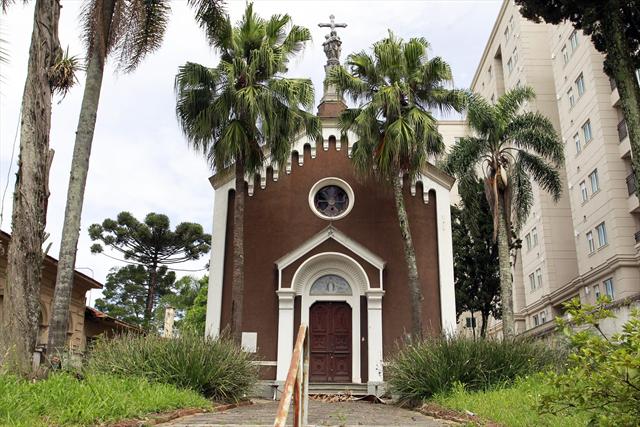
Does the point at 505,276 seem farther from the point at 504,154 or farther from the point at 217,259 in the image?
the point at 217,259

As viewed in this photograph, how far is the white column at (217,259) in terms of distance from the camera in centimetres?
1900

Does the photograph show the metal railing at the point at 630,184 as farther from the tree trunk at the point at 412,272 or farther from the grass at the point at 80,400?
the grass at the point at 80,400

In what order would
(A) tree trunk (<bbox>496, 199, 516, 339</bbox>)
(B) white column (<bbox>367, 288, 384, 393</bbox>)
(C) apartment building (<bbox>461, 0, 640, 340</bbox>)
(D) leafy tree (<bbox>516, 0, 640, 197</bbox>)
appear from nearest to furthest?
(D) leafy tree (<bbox>516, 0, 640, 197</bbox>) → (B) white column (<bbox>367, 288, 384, 393</bbox>) → (A) tree trunk (<bbox>496, 199, 516, 339</bbox>) → (C) apartment building (<bbox>461, 0, 640, 340</bbox>)

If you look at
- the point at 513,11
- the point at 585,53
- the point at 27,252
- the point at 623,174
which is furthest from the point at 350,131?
the point at 513,11

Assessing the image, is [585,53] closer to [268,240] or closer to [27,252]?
[268,240]

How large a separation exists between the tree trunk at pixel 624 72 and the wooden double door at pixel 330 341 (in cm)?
981

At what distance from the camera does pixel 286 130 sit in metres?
18.0

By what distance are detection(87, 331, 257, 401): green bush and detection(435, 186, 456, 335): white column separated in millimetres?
8704

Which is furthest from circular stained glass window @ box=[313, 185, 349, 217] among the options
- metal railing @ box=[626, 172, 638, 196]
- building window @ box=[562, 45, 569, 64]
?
building window @ box=[562, 45, 569, 64]

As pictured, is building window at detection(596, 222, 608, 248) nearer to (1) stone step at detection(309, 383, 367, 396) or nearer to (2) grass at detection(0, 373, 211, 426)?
(1) stone step at detection(309, 383, 367, 396)

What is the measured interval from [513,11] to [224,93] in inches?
1416

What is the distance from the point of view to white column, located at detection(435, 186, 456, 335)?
61.5 ft

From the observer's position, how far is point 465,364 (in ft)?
36.6

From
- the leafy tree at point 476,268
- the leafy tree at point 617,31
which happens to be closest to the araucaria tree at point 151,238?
the leafy tree at point 476,268
